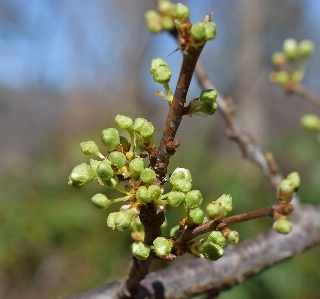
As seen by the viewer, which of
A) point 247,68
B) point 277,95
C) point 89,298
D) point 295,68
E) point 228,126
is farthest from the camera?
point 277,95

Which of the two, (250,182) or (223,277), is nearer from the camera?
(223,277)

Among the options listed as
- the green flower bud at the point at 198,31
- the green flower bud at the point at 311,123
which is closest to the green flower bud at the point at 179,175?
the green flower bud at the point at 198,31

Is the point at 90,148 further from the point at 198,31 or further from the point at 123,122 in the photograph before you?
the point at 198,31

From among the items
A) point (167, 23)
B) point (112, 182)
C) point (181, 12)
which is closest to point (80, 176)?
point (112, 182)

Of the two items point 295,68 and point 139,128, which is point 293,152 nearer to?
point 295,68

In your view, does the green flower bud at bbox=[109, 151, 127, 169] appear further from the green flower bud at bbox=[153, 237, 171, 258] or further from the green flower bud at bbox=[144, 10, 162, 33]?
the green flower bud at bbox=[144, 10, 162, 33]

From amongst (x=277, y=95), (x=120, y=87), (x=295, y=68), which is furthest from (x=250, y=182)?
(x=277, y=95)

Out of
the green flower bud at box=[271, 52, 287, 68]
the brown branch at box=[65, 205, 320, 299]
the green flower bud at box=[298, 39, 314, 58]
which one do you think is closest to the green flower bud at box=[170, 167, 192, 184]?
the brown branch at box=[65, 205, 320, 299]
